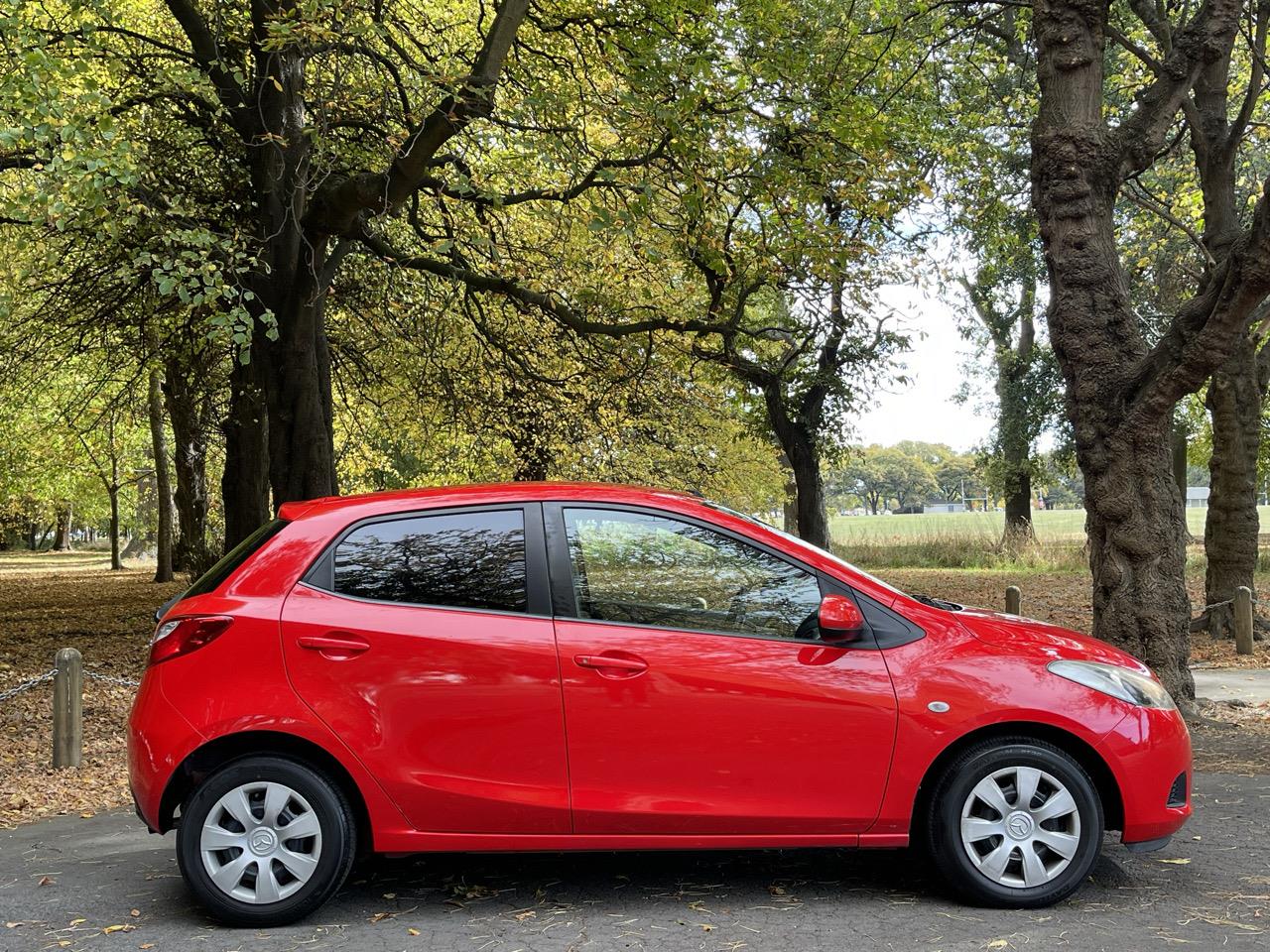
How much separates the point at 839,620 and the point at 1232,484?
36.4 feet

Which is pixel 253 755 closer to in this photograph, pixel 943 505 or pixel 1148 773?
pixel 1148 773

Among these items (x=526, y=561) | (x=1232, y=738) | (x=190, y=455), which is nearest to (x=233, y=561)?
(x=526, y=561)

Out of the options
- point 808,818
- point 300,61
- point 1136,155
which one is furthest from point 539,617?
point 300,61

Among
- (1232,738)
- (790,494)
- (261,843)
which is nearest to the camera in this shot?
(261,843)

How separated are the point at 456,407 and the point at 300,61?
4764 millimetres

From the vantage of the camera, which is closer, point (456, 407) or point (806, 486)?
point (456, 407)

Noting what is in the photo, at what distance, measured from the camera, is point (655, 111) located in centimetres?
1040

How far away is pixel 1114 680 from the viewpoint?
4.86 metres

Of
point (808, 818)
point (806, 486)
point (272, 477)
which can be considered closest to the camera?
point (808, 818)

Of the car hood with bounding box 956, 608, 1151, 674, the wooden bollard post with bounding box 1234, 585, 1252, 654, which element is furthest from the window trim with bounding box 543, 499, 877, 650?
the wooden bollard post with bounding box 1234, 585, 1252, 654

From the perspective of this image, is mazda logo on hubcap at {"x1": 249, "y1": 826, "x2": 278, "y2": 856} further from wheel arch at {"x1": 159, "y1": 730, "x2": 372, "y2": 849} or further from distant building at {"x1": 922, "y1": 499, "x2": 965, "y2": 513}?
distant building at {"x1": 922, "y1": 499, "x2": 965, "y2": 513}

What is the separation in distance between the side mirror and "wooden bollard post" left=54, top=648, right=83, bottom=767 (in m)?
5.64

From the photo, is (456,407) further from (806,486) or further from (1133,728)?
(1133,728)

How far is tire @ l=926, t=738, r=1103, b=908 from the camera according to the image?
4.68 meters
